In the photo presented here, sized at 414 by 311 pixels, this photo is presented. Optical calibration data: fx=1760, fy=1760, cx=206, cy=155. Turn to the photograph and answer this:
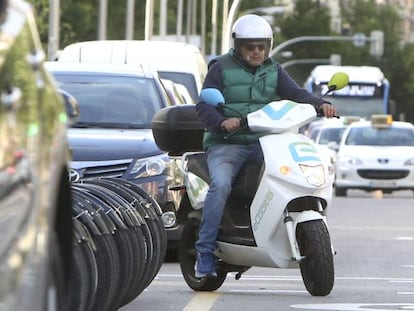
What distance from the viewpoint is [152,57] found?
2256cm

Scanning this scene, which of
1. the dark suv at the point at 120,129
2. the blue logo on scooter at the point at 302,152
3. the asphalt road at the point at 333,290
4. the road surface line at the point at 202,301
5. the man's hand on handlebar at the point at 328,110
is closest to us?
the road surface line at the point at 202,301

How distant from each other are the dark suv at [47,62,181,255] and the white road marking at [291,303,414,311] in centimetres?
364

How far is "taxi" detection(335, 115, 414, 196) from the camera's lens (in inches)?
1330

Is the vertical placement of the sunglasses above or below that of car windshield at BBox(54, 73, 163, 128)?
above

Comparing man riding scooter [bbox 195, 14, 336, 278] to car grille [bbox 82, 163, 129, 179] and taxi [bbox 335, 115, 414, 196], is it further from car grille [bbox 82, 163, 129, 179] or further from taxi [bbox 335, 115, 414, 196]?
taxi [bbox 335, 115, 414, 196]

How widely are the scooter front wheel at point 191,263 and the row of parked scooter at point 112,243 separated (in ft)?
3.36

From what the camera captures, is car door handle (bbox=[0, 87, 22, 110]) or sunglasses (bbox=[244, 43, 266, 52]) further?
sunglasses (bbox=[244, 43, 266, 52])

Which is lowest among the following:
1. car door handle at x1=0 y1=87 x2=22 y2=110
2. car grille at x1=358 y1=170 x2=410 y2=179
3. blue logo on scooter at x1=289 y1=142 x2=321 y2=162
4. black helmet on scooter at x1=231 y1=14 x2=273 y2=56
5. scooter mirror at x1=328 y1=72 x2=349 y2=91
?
car grille at x1=358 y1=170 x2=410 y2=179

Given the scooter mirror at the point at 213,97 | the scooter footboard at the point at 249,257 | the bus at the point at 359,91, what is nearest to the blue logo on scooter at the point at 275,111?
the scooter mirror at the point at 213,97

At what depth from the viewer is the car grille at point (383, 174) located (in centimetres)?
3375

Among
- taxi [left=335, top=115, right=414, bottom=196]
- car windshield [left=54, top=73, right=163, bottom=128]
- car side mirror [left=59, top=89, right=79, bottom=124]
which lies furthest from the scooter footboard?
taxi [left=335, top=115, right=414, bottom=196]

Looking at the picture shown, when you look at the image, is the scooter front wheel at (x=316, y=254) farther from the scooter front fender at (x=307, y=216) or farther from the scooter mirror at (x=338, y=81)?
the scooter mirror at (x=338, y=81)

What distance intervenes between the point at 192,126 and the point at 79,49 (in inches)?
439

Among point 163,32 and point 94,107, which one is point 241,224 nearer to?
point 94,107
